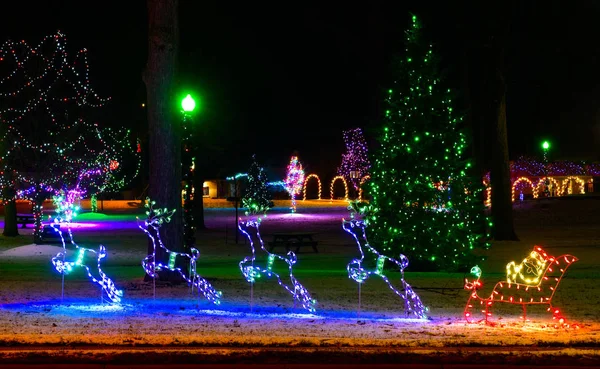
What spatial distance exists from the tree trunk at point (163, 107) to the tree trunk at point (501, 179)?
18671mm

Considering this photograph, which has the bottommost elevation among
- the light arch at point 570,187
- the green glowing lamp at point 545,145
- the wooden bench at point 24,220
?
the wooden bench at point 24,220

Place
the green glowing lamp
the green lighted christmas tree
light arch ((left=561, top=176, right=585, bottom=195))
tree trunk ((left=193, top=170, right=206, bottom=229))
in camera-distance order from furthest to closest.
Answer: light arch ((left=561, top=176, right=585, bottom=195)) < the green glowing lamp < tree trunk ((left=193, top=170, right=206, bottom=229)) < the green lighted christmas tree

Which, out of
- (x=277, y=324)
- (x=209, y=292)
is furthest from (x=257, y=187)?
(x=277, y=324)

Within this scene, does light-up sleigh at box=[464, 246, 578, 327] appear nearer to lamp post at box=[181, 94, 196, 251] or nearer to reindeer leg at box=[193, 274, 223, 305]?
reindeer leg at box=[193, 274, 223, 305]

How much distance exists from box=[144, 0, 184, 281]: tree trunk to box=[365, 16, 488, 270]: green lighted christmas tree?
6.15m

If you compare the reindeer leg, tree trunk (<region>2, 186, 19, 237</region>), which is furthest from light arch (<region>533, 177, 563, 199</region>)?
the reindeer leg

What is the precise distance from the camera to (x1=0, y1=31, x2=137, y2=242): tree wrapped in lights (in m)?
27.0

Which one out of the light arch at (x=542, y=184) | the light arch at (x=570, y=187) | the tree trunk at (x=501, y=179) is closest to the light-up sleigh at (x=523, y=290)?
the tree trunk at (x=501, y=179)

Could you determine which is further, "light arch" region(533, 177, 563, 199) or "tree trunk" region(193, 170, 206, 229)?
"light arch" region(533, 177, 563, 199)

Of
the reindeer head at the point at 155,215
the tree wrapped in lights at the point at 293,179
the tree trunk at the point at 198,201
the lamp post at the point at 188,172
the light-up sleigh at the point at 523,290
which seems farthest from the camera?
the tree wrapped in lights at the point at 293,179

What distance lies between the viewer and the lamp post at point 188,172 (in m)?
19.6

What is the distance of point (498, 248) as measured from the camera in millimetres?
27312

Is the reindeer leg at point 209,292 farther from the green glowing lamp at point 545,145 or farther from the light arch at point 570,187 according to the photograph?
the light arch at point 570,187

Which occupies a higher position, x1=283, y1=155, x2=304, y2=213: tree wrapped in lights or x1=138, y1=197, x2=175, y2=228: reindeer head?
x1=283, y1=155, x2=304, y2=213: tree wrapped in lights
